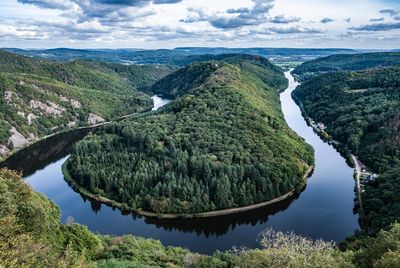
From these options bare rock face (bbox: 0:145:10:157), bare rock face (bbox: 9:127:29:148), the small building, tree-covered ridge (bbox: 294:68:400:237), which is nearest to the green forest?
tree-covered ridge (bbox: 294:68:400:237)

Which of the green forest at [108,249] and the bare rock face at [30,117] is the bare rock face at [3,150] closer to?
the bare rock face at [30,117]

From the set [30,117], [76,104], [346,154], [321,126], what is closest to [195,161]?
[346,154]

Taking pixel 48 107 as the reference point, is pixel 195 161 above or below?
below

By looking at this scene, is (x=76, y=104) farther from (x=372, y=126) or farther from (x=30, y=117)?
(x=372, y=126)

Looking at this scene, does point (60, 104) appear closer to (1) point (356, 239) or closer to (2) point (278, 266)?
(1) point (356, 239)

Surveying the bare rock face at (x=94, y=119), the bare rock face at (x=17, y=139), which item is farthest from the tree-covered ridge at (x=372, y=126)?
the bare rock face at (x=17, y=139)
